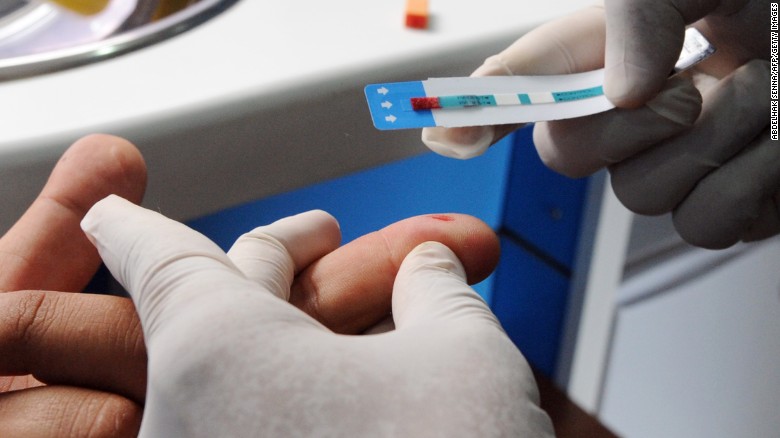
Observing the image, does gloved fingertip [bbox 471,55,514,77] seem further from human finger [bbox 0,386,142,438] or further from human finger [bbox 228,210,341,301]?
human finger [bbox 0,386,142,438]

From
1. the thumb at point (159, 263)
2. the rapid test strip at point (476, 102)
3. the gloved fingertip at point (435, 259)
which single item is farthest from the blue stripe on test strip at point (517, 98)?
the thumb at point (159, 263)

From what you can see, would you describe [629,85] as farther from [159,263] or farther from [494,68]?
[159,263]

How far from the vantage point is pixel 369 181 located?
26.3 inches

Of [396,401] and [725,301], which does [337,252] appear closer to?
[396,401]

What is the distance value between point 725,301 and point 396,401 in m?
0.77

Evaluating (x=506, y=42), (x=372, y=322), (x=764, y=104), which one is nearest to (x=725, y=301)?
(x=764, y=104)

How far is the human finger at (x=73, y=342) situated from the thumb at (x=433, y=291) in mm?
146

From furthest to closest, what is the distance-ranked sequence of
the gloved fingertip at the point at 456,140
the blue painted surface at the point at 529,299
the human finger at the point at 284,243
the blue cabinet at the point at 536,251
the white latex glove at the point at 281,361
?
the blue painted surface at the point at 529,299 → the blue cabinet at the point at 536,251 → the gloved fingertip at the point at 456,140 → the human finger at the point at 284,243 → the white latex glove at the point at 281,361

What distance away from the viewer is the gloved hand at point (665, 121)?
0.54 m

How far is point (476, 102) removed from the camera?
0.52 metres

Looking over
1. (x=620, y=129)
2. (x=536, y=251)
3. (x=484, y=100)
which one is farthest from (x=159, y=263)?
(x=536, y=251)

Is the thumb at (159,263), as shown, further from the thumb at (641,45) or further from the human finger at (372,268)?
the thumb at (641,45)

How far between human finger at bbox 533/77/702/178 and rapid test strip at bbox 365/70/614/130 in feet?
0.06

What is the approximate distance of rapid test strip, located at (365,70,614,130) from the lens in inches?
19.6
